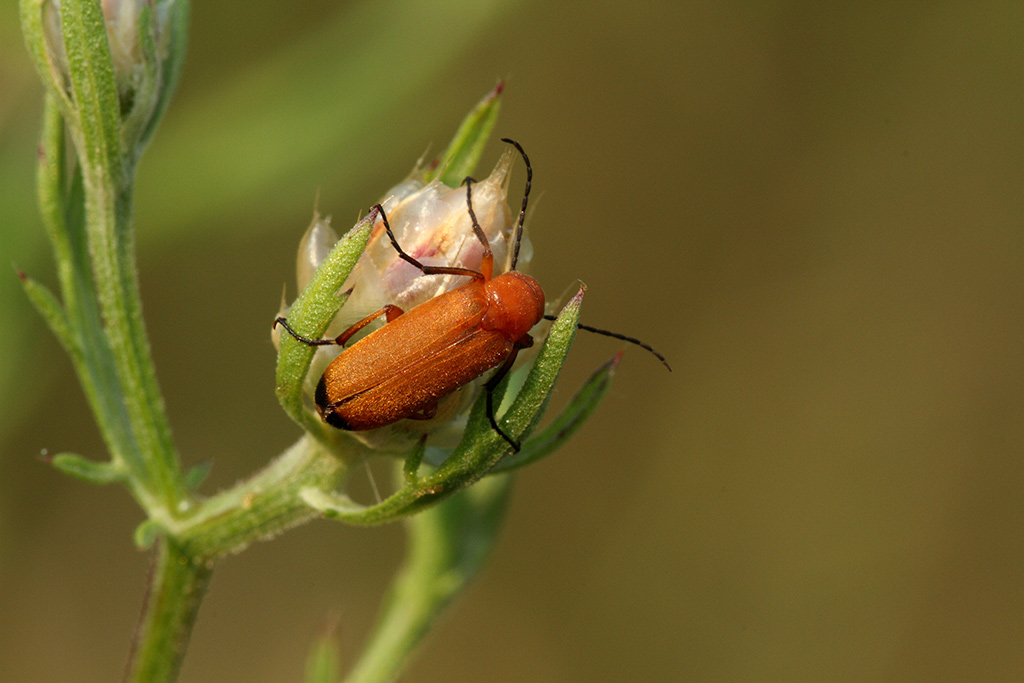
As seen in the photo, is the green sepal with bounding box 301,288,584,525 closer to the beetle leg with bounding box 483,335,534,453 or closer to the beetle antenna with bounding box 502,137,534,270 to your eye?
the beetle leg with bounding box 483,335,534,453

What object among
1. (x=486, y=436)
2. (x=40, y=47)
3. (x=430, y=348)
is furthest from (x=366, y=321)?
(x=40, y=47)

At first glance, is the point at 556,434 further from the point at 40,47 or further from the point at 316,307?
the point at 40,47

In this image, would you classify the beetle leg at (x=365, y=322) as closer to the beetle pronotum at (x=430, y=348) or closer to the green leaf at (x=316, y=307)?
the beetle pronotum at (x=430, y=348)

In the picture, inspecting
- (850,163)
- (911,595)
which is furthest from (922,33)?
(911,595)

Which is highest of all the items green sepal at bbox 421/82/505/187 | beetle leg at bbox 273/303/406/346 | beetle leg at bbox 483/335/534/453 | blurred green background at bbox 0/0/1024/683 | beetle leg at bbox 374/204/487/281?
green sepal at bbox 421/82/505/187

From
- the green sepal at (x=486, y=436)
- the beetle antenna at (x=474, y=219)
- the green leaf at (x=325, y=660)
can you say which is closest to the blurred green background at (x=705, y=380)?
the green leaf at (x=325, y=660)

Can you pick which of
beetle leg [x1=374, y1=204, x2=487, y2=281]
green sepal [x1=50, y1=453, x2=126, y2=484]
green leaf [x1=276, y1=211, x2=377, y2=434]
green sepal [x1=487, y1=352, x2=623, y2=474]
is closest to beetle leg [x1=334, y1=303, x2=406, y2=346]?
beetle leg [x1=374, y1=204, x2=487, y2=281]
